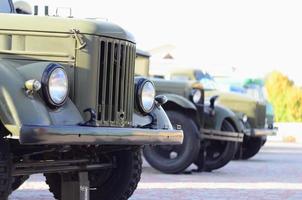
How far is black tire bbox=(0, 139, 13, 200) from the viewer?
5344mm

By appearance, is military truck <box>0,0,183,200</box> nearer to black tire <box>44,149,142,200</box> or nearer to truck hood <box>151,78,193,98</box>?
black tire <box>44,149,142,200</box>

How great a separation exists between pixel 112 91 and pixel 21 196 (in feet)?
10.3

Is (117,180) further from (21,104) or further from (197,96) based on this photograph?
(197,96)

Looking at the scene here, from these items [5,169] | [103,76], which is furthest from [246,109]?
[5,169]

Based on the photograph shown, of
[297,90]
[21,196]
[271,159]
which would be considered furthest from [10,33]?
[297,90]

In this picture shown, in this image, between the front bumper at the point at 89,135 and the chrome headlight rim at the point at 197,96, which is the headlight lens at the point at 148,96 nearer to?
the front bumper at the point at 89,135

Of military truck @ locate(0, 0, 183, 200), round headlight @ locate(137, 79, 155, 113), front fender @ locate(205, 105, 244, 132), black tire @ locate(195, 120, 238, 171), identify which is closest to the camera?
military truck @ locate(0, 0, 183, 200)

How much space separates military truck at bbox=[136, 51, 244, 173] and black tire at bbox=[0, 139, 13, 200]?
6.14 m

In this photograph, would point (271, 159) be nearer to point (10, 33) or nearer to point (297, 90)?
point (10, 33)

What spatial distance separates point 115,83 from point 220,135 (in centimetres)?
693

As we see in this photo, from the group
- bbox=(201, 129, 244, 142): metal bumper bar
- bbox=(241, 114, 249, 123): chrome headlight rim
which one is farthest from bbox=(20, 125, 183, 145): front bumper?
bbox=(241, 114, 249, 123): chrome headlight rim

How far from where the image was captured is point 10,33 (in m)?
5.93

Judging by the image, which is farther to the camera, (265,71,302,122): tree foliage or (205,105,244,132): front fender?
(265,71,302,122): tree foliage

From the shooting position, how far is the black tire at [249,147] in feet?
55.0
